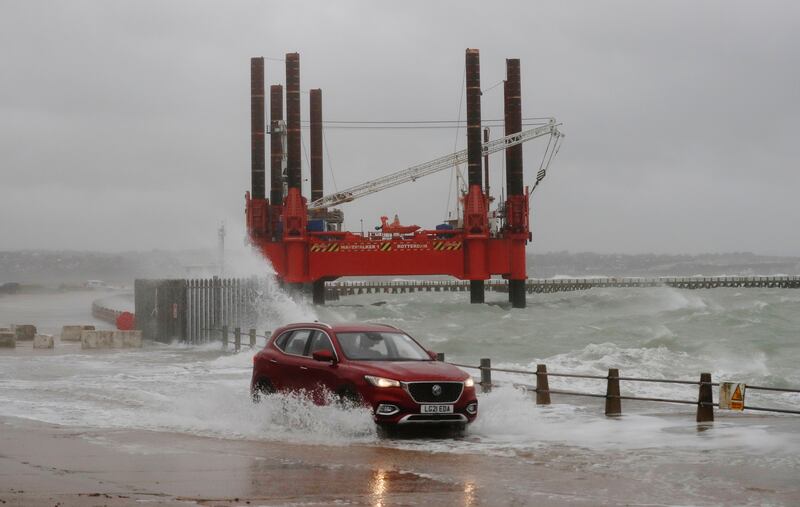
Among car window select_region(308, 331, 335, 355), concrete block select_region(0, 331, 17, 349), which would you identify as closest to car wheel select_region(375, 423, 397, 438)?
car window select_region(308, 331, 335, 355)

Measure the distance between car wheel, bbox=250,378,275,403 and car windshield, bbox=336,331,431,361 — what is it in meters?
1.64

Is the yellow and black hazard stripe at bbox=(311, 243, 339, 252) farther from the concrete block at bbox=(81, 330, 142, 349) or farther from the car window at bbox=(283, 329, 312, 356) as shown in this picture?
the car window at bbox=(283, 329, 312, 356)

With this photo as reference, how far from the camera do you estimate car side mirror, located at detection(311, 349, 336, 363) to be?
603 inches

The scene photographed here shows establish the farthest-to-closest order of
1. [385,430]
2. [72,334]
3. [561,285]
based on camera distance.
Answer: [561,285]
[72,334]
[385,430]

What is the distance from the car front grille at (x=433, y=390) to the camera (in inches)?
575

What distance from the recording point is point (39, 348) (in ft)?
115

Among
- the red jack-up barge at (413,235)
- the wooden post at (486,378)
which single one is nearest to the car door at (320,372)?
the wooden post at (486,378)

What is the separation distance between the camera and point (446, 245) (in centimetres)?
5772

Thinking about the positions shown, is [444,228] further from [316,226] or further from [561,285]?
[561,285]

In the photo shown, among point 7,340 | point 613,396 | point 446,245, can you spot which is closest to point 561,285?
point 446,245

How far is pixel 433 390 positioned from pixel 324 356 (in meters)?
1.68

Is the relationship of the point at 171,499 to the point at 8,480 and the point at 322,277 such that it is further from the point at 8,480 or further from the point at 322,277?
the point at 322,277

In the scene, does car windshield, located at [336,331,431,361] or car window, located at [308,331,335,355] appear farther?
car window, located at [308,331,335,355]

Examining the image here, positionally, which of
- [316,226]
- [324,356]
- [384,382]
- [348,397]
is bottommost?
[348,397]
